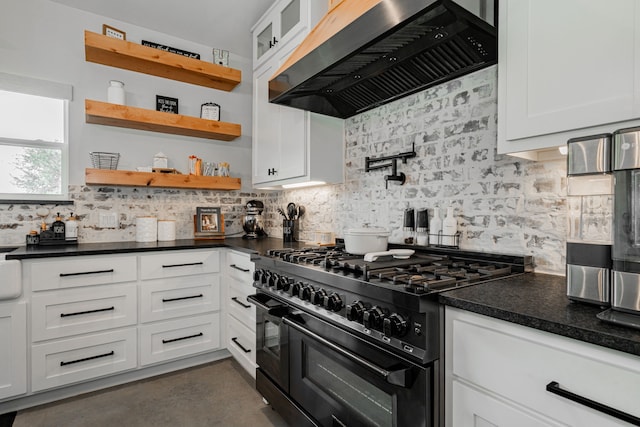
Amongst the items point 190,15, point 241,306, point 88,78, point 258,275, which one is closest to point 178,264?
point 241,306

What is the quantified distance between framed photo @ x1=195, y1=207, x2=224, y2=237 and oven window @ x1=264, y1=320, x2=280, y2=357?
5.20 feet

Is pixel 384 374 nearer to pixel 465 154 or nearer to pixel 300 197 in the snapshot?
pixel 465 154

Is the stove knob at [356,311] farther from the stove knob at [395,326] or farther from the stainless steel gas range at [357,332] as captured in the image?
the stove knob at [395,326]

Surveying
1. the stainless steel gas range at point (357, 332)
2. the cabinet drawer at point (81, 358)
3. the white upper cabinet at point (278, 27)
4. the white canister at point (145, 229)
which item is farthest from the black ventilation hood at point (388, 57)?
the cabinet drawer at point (81, 358)

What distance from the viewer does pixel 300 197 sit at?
3303 millimetres

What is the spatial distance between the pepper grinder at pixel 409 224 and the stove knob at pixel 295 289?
81 cm

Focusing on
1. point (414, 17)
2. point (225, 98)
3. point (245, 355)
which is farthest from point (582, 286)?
point (225, 98)

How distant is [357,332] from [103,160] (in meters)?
2.76

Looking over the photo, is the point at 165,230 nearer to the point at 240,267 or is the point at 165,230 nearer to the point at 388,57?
the point at 240,267

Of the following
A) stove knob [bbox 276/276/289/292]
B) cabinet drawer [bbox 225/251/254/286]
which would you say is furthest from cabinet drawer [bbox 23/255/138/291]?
stove knob [bbox 276/276/289/292]

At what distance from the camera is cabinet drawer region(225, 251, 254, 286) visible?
97.0 inches

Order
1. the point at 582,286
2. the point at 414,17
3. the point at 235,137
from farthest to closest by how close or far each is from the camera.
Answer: the point at 235,137 < the point at 414,17 < the point at 582,286

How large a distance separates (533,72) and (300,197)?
2.33m

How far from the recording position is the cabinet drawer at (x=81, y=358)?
2.26 meters
